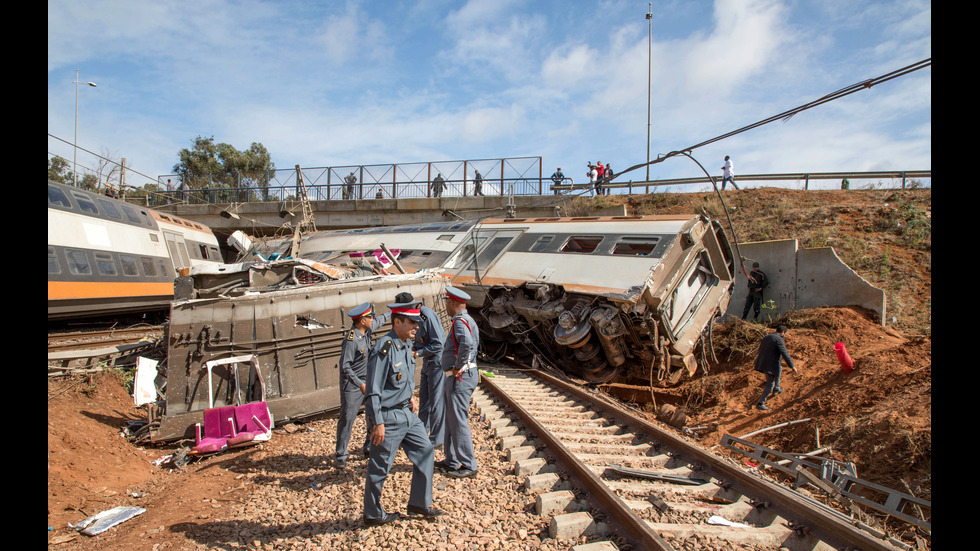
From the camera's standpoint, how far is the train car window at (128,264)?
13.6 meters

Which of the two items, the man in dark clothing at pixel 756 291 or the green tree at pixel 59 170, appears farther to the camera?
the green tree at pixel 59 170

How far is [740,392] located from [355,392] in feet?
26.9

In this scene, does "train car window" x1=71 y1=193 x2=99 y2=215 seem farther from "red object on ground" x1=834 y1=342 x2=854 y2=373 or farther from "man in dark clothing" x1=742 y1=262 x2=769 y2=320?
"man in dark clothing" x1=742 y1=262 x2=769 y2=320

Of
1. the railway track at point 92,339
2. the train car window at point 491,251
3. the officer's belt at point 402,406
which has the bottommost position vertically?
the railway track at point 92,339

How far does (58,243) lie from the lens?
11.7 meters

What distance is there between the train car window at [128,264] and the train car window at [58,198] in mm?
1881

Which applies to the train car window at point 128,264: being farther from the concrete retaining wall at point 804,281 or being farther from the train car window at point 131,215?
the concrete retaining wall at point 804,281

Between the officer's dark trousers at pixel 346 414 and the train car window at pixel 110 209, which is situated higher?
the train car window at pixel 110 209

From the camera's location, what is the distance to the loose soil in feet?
16.3

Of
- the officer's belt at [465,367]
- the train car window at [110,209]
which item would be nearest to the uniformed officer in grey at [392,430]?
the officer's belt at [465,367]

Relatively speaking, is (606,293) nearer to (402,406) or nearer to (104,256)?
(402,406)

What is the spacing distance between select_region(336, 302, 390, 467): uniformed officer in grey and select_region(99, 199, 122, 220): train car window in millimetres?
11970
